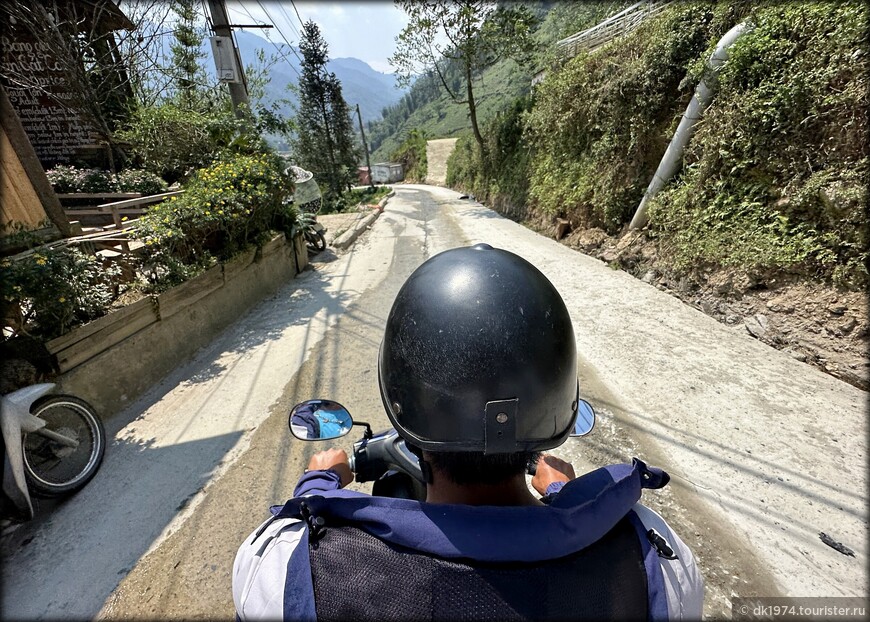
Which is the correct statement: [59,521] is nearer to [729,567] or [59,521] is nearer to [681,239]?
[729,567]

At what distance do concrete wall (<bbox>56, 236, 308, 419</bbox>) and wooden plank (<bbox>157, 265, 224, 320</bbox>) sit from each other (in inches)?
0.9

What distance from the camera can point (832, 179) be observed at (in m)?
3.86

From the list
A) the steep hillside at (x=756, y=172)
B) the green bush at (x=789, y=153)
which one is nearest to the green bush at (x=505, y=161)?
the steep hillside at (x=756, y=172)

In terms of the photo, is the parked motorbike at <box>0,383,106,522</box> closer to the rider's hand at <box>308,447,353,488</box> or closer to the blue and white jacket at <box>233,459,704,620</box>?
the rider's hand at <box>308,447,353,488</box>

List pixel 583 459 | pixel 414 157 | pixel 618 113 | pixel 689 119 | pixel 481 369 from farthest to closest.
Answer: pixel 414 157 → pixel 618 113 → pixel 689 119 → pixel 583 459 → pixel 481 369

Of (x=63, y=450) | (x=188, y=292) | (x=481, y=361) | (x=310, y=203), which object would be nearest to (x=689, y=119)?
(x=481, y=361)

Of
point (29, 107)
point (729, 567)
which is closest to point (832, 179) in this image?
point (729, 567)

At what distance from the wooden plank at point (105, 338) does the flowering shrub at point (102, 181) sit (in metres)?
5.56

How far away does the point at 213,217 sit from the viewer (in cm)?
487

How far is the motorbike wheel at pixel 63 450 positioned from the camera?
2.61 metres

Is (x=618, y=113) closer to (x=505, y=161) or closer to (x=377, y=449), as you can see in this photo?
(x=377, y=449)

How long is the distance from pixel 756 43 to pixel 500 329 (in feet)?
20.8

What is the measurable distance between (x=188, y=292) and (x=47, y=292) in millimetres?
1546

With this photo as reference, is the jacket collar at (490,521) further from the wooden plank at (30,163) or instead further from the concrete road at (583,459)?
the wooden plank at (30,163)
